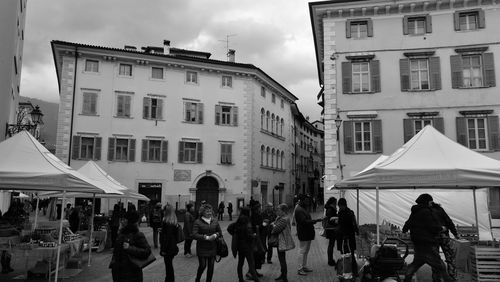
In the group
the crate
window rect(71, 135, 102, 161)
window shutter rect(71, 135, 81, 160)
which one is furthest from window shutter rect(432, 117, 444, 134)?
window shutter rect(71, 135, 81, 160)

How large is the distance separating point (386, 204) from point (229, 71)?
22.9 metres

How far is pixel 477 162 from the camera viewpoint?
9477 mm

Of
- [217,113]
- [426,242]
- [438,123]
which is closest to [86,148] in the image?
[217,113]

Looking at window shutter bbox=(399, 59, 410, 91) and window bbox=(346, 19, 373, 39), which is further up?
window bbox=(346, 19, 373, 39)

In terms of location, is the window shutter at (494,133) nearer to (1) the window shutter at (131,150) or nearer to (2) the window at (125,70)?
(1) the window shutter at (131,150)

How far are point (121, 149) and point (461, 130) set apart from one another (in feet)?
78.3

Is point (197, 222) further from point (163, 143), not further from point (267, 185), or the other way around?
point (267, 185)

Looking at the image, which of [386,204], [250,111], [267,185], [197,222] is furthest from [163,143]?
[197,222]

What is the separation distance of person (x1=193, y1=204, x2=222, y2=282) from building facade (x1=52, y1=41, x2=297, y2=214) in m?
26.3

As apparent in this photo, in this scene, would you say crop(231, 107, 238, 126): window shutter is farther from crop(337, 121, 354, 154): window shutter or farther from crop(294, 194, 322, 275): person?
crop(294, 194, 322, 275): person

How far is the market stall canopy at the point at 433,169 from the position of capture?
897cm

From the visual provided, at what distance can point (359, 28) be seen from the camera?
1010 inches

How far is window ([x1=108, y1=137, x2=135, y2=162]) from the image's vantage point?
33938 millimetres

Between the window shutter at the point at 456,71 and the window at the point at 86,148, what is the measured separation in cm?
2488
